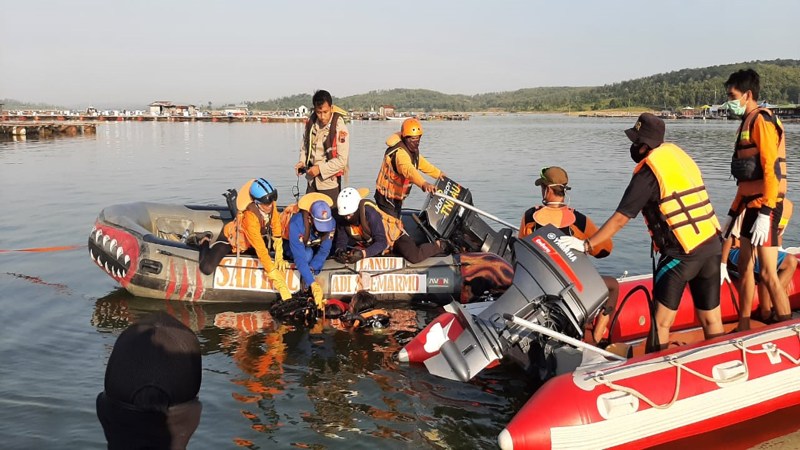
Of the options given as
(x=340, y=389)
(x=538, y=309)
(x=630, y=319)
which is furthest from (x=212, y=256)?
(x=630, y=319)

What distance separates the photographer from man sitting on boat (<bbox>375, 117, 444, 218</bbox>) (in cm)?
818

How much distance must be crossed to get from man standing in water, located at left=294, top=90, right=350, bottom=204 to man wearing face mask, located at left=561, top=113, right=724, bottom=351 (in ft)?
13.6

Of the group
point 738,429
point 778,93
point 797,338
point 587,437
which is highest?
point 778,93

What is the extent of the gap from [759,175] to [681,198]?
1365 mm

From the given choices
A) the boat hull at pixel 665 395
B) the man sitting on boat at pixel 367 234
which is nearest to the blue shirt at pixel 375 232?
the man sitting on boat at pixel 367 234

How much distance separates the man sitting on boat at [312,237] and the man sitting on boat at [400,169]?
1.17 metres

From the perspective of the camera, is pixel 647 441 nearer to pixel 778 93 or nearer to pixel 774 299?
pixel 774 299

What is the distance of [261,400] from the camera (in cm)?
548

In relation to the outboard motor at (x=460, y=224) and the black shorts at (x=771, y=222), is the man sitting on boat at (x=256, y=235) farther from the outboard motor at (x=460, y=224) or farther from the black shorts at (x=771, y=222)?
the black shorts at (x=771, y=222)

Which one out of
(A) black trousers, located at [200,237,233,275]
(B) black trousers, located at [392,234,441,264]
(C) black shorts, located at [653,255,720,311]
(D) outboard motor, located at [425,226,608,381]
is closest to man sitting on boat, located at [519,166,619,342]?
(D) outboard motor, located at [425,226,608,381]

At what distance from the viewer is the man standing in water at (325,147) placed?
324 inches

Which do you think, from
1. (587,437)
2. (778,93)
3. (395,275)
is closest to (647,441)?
(587,437)

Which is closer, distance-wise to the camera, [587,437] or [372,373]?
[587,437]

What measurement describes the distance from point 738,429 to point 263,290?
5.04 m
